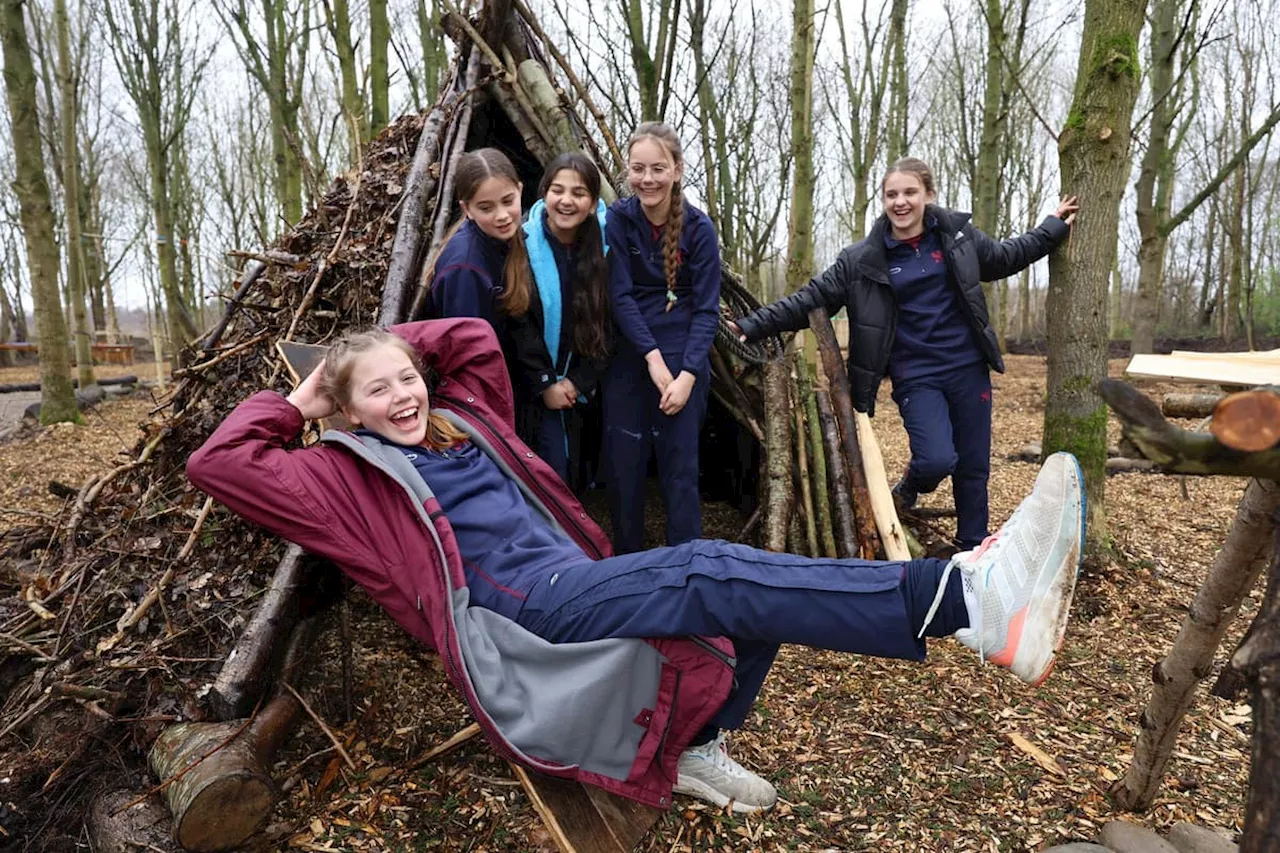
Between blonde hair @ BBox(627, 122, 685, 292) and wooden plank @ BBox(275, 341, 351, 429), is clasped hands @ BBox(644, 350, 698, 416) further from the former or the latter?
wooden plank @ BBox(275, 341, 351, 429)

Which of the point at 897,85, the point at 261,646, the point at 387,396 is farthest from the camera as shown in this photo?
the point at 897,85

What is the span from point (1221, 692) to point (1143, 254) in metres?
8.64

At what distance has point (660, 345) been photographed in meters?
3.39

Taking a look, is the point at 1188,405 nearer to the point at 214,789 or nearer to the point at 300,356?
the point at 214,789

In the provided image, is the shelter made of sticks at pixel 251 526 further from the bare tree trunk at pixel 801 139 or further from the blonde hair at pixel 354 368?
the bare tree trunk at pixel 801 139

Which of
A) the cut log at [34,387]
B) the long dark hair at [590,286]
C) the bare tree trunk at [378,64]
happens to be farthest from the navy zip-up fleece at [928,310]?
the cut log at [34,387]

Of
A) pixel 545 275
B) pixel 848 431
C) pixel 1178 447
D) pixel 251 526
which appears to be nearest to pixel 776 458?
pixel 848 431

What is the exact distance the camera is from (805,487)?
13.1 ft

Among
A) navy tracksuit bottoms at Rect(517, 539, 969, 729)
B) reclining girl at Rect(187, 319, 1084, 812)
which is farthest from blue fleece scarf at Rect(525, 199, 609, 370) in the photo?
navy tracksuit bottoms at Rect(517, 539, 969, 729)

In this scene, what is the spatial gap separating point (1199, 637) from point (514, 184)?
2761 millimetres

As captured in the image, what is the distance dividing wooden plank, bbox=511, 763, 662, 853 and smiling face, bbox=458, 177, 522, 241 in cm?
200

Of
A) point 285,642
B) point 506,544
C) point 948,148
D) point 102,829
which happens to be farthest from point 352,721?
point 948,148

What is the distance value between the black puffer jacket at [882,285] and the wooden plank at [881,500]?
36 centimetres

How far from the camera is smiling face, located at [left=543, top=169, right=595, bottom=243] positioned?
3.11 m
